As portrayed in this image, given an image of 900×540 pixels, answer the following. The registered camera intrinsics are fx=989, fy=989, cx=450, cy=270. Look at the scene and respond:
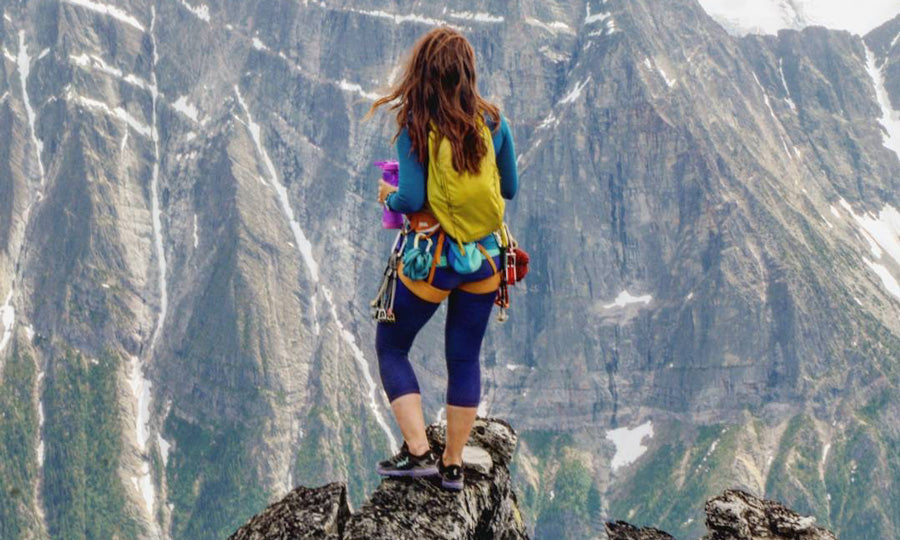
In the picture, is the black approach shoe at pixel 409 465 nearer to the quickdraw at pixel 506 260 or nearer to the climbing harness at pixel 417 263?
the quickdraw at pixel 506 260

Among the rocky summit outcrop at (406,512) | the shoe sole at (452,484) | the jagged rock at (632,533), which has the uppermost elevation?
the shoe sole at (452,484)

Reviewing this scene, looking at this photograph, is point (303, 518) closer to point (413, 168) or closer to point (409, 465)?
point (409, 465)

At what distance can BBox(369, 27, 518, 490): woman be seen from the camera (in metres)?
13.4

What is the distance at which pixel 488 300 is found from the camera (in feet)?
46.9

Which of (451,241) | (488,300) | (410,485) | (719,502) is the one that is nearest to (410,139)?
(451,241)

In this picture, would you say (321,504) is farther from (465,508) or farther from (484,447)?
(484,447)

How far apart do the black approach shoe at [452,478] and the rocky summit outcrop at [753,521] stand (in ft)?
10.2

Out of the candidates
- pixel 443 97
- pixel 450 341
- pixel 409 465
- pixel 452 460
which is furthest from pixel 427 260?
pixel 409 465

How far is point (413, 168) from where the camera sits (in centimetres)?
1355

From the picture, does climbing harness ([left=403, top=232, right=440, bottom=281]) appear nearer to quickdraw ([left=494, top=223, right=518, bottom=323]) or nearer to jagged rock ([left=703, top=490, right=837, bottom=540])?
quickdraw ([left=494, top=223, right=518, bottom=323])

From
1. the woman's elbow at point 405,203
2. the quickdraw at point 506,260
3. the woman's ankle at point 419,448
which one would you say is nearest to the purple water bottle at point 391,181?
the woman's elbow at point 405,203

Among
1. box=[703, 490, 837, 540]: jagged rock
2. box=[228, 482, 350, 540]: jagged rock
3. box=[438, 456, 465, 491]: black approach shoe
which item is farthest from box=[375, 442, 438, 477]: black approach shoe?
box=[703, 490, 837, 540]: jagged rock

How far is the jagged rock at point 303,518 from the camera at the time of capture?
12.6m

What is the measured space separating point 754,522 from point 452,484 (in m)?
4.15
